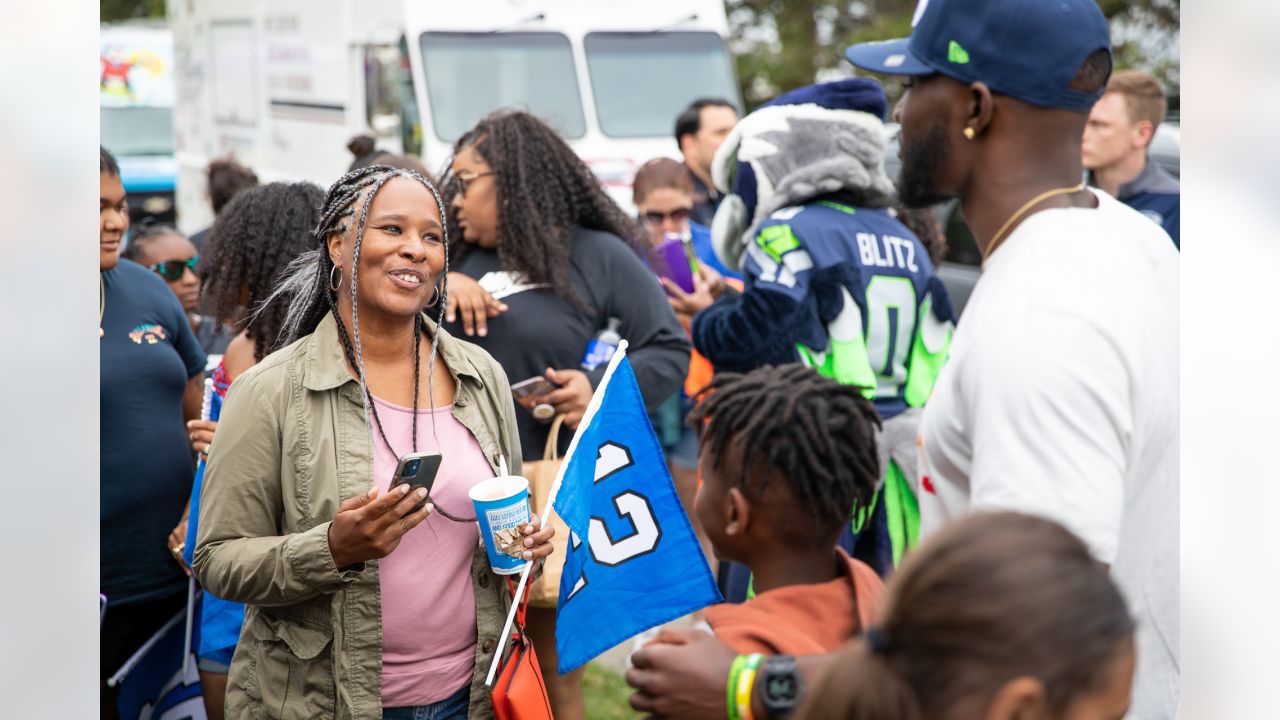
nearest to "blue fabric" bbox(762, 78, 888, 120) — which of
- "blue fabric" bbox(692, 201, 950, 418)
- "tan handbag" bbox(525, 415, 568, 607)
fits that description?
"blue fabric" bbox(692, 201, 950, 418)

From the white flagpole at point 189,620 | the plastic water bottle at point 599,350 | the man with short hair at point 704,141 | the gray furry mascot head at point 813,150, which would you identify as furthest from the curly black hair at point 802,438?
the man with short hair at point 704,141

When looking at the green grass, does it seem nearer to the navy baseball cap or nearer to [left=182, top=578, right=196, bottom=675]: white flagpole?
[left=182, top=578, right=196, bottom=675]: white flagpole

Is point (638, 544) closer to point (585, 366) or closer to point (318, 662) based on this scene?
point (318, 662)

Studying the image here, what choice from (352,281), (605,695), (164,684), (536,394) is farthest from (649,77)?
(352,281)

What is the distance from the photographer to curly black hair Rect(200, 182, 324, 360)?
3908mm

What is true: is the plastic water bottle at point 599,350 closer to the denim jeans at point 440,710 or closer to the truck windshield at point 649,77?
the denim jeans at point 440,710

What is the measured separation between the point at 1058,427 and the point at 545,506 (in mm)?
1624

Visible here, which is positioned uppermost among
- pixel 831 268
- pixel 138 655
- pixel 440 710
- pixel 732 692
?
pixel 831 268

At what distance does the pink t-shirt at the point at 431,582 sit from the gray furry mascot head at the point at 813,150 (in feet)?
5.84

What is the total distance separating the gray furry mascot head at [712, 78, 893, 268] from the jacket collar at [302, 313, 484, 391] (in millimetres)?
1591

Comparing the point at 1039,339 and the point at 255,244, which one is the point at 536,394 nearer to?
the point at 255,244

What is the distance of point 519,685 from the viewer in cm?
270

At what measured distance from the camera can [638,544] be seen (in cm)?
280
